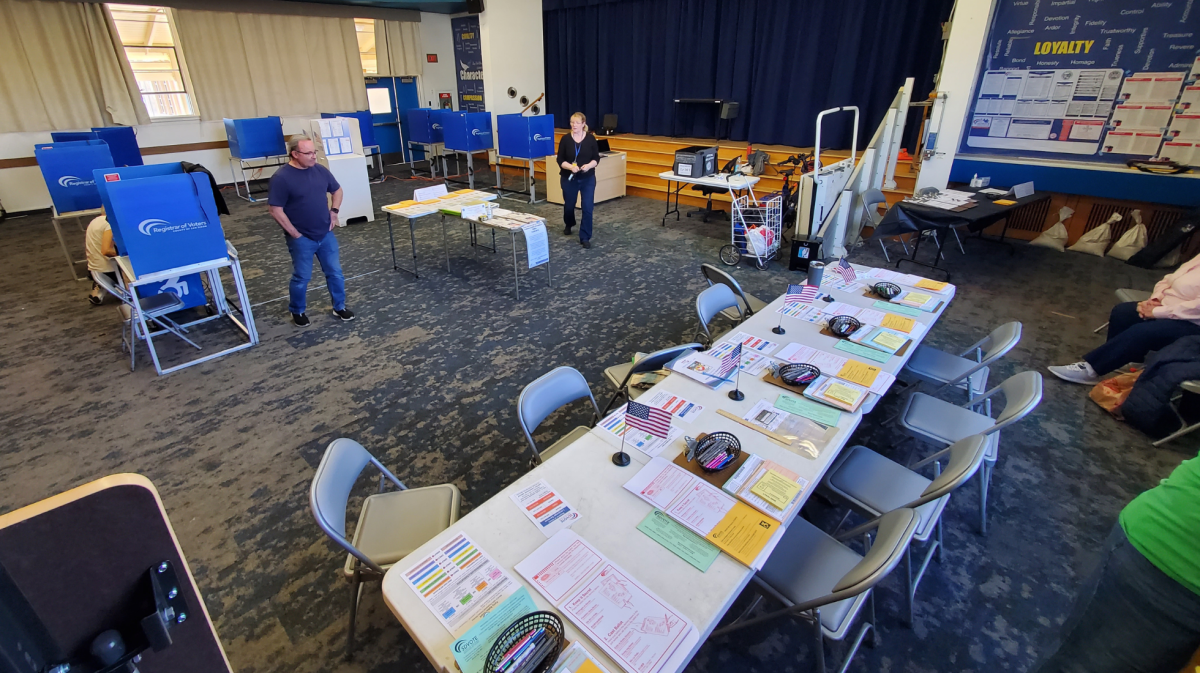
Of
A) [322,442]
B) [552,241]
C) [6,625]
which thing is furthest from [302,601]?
[552,241]

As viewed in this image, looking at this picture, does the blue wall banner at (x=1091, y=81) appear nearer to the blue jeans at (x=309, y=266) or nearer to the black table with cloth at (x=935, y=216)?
the black table with cloth at (x=935, y=216)

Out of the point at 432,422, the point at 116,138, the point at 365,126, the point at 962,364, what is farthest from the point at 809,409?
the point at 365,126

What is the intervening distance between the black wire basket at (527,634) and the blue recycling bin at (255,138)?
943cm

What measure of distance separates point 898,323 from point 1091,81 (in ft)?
17.7

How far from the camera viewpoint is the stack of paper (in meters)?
1.53

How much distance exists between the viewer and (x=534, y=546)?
1554 millimetres

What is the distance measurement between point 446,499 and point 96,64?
10012mm

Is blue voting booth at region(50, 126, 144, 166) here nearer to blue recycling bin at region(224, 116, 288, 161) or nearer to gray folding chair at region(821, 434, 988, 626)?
blue recycling bin at region(224, 116, 288, 161)

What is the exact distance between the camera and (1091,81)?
5742mm

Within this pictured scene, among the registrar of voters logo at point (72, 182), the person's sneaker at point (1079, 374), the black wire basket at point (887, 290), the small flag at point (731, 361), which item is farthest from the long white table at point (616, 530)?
the registrar of voters logo at point (72, 182)

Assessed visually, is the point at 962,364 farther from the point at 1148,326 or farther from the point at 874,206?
the point at 874,206

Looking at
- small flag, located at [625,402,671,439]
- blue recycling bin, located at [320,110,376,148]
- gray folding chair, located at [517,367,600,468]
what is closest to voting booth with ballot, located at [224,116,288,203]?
blue recycling bin, located at [320,110,376,148]

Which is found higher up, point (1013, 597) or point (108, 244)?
point (108, 244)

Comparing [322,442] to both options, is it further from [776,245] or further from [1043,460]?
[776,245]
